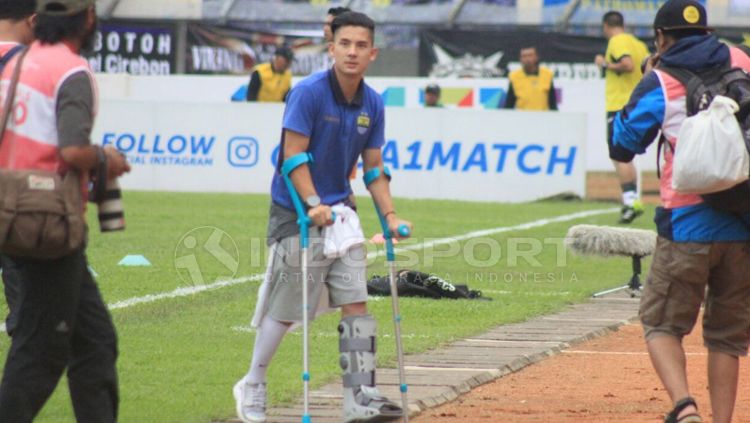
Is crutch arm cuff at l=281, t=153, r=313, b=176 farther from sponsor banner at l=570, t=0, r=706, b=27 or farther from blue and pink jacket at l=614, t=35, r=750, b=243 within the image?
sponsor banner at l=570, t=0, r=706, b=27

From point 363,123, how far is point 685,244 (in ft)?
5.31

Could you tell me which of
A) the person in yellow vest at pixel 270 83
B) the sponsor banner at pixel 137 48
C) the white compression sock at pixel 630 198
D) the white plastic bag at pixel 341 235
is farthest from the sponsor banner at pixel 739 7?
the white plastic bag at pixel 341 235

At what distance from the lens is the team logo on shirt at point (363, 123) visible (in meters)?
7.46

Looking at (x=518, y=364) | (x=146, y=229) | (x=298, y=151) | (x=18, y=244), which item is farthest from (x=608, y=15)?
(x=18, y=244)

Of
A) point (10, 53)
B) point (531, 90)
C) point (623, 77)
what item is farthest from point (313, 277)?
point (531, 90)

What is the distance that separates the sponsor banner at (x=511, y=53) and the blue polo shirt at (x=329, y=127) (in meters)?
24.9

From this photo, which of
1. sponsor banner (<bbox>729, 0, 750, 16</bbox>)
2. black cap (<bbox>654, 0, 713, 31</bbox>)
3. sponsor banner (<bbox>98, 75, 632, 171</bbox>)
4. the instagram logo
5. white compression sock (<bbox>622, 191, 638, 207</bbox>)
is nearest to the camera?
black cap (<bbox>654, 0, 713, 31</bbox>)

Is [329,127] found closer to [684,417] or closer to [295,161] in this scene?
[295,161]

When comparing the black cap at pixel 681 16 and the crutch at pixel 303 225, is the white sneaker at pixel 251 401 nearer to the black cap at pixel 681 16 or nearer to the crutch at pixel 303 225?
the crutch at pixel 303 225

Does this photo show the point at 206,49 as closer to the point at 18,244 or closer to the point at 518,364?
the point at 518,364

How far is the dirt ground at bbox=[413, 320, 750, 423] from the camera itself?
→ 7656 millimetres

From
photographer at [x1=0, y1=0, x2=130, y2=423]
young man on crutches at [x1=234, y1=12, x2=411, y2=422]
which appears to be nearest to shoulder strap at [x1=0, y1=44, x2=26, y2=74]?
photographer at [x1=0, y1=0, x2=130, y2=423]

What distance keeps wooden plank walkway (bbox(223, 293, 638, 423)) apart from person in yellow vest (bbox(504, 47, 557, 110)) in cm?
1231

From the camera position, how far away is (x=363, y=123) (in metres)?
7.48
